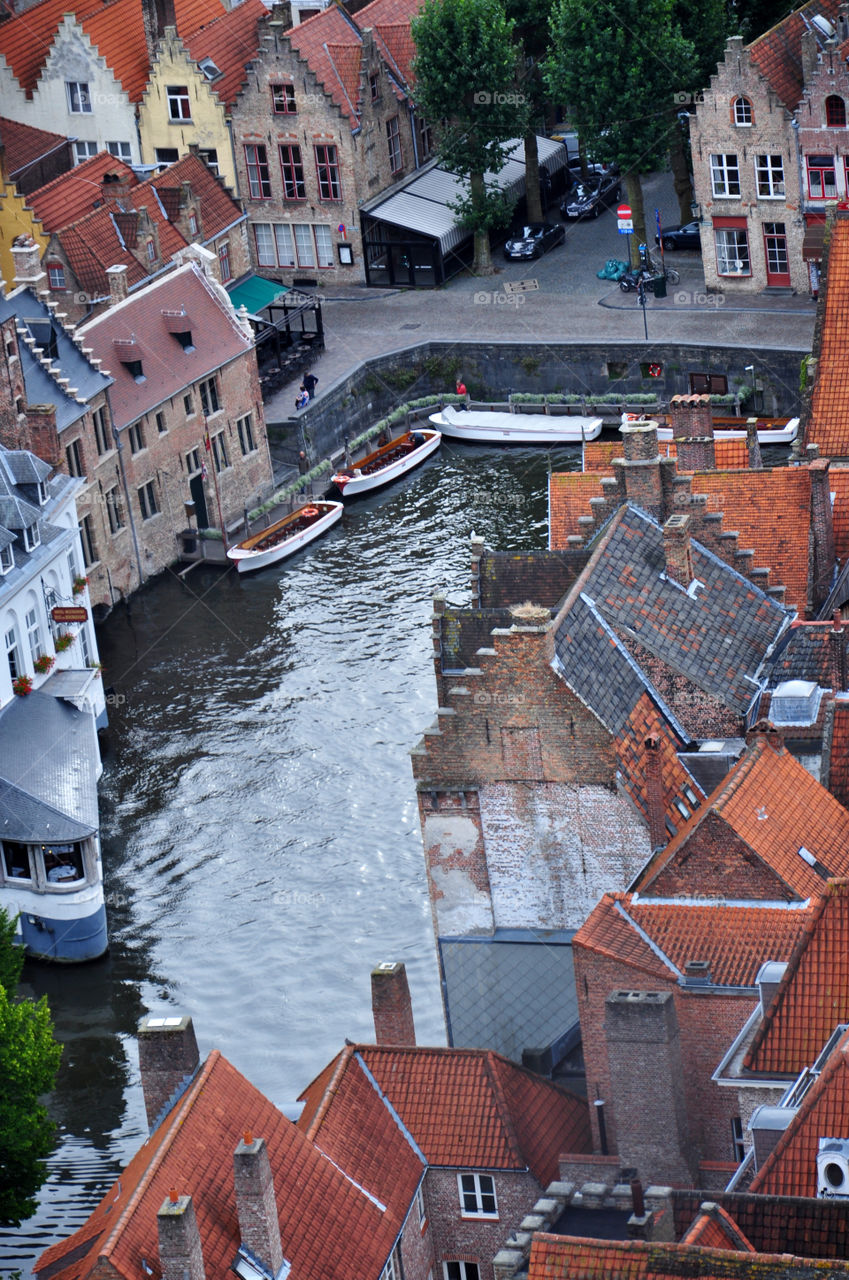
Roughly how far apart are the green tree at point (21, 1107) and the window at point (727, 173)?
65.8 meters

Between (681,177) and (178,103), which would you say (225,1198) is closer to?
(681,177)

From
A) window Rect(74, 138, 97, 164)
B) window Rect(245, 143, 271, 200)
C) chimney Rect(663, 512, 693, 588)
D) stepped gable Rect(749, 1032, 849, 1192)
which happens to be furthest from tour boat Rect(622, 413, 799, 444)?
stepped gable Rect(749, 1032, 849, 1192)

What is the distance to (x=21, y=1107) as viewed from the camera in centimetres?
6081

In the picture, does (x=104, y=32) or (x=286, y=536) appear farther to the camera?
(x=104, y=32)

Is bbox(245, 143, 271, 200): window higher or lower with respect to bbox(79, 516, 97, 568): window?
higher

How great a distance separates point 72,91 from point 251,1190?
88777 millimetres

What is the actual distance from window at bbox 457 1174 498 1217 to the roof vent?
10.8 m

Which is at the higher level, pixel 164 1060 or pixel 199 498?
pixel 164 1060

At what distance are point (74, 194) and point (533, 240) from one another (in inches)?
902

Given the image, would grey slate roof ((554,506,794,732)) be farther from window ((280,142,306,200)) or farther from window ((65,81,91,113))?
window ((65,81,91,113))

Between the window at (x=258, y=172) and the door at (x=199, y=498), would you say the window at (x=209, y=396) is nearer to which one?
the door at (x=199, y=498)

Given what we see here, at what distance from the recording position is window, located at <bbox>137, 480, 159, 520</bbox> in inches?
4031

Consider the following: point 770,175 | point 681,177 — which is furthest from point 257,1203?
point 681,177

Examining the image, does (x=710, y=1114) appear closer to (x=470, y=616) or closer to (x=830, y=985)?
(x=830, y=985)
